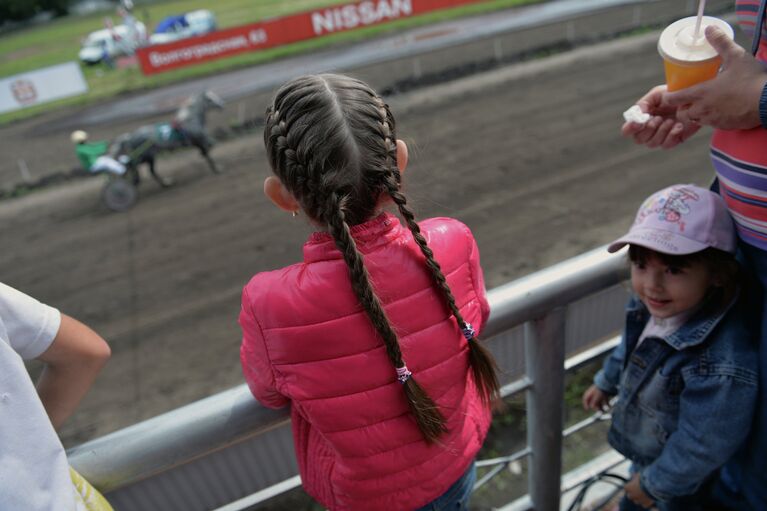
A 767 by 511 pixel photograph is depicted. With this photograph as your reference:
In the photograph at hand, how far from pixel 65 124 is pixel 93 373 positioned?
58.0 ft

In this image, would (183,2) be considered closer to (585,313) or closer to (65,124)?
(65,124)

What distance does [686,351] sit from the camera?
1.42m

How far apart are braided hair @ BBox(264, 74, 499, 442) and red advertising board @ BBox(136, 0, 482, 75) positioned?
20961 mm

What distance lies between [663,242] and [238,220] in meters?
7.83

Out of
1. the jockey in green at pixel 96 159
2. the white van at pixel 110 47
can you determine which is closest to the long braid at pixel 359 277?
the jockey in green at pixel 96 159

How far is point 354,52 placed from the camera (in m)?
18.8

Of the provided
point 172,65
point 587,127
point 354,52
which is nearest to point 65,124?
point 172,65

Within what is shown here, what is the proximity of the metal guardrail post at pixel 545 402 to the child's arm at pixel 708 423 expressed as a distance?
31 cm

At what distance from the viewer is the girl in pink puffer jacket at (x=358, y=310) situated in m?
1.08

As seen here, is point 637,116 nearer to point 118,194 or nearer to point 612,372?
point 612,372

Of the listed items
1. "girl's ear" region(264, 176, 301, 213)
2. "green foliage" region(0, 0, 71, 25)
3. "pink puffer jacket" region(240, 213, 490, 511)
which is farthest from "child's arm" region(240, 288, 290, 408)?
"green foliage" region(0, 0, 71, 25)

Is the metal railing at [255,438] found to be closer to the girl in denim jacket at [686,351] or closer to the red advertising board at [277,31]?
the girl in denim jacket at [686,351]

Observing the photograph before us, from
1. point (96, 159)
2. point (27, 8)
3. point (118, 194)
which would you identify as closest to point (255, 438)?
point (118, 194)

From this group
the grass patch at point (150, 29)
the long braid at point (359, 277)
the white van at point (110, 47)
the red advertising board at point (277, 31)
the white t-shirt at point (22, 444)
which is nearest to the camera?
the white t-shirt at point (22, 444)
